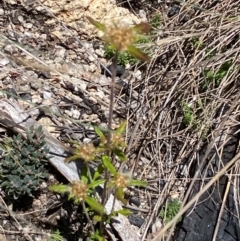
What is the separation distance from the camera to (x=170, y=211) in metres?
2.72

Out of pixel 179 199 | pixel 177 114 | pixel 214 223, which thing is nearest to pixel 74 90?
pixel 177 114

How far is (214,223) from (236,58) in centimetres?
85

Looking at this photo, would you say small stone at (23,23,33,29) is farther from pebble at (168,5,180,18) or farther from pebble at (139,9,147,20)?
pebble at (168,5,180,18)

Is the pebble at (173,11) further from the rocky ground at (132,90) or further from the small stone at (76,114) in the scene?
the small stone at (76,114)

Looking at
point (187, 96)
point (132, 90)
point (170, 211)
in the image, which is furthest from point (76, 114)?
→ point (170, 211)

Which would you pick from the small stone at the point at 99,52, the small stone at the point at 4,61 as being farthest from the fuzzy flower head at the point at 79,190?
the small stone at the point at 99,52

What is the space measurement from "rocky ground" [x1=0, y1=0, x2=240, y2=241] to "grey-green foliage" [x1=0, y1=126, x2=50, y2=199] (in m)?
0.12

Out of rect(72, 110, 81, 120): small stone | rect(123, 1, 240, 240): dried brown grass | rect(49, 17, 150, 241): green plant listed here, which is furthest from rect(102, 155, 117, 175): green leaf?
rect(72, 110, 81, 120): small stone

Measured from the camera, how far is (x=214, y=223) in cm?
265

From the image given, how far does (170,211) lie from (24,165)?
723 millimetres

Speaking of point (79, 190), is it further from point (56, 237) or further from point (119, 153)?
point (56, 237)

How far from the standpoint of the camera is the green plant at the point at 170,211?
2699 mm

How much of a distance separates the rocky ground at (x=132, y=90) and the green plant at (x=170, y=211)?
0.09 ft

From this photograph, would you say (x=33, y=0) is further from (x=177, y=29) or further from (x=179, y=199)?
(x=179, y=199)
